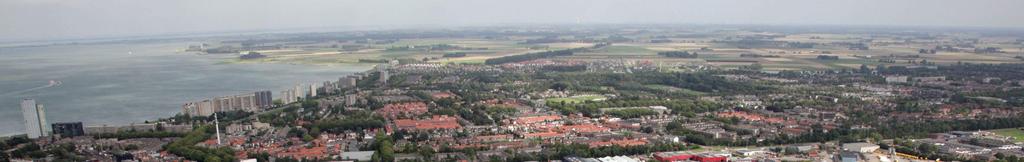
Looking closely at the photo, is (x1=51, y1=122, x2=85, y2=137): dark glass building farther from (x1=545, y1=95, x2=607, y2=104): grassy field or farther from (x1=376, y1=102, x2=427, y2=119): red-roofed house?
(x1=545, y1=95, x2=607, y2=104): grassy field

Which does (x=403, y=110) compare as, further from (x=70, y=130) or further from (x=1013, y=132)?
(x=1013, y=132)

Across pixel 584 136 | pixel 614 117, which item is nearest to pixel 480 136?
pixel 584 136

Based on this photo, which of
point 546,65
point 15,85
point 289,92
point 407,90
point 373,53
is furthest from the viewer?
point 373,53

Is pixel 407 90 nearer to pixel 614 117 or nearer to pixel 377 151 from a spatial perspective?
pixel 614 117

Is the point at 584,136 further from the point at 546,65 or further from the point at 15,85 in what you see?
the point at 15,85

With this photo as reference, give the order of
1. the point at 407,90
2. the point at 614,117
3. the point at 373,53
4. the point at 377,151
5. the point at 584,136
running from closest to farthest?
the point at 377,151 → the point at 584,136 → the point at 614,117 → the point at 407,90 → the point at 373,53

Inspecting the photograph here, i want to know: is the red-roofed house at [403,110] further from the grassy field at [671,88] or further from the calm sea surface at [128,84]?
the grassy field at [671,88]

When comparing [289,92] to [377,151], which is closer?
[377,151]
